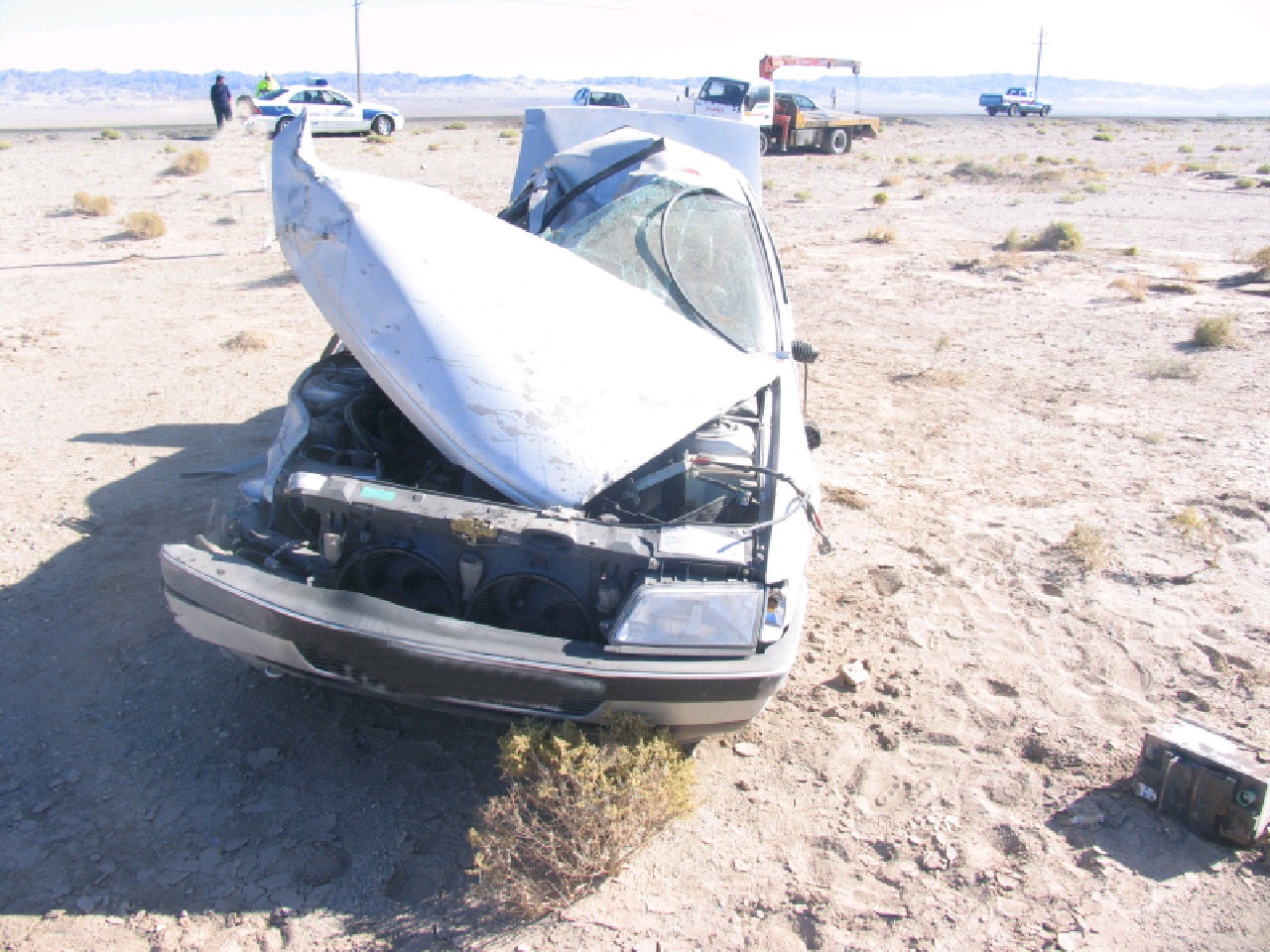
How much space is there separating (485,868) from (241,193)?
16.8 meters

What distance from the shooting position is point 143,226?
13039 millimetres

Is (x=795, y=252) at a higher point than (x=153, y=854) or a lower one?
higher

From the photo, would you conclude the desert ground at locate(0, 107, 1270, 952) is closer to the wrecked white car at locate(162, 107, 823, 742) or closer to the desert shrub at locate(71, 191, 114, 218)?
the wrecked white car at locate(162, 107, 823, 742)

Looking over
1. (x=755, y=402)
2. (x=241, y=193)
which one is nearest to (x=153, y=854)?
(x=755, y=402)

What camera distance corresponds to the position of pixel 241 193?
667 inches

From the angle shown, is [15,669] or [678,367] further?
[15,669]

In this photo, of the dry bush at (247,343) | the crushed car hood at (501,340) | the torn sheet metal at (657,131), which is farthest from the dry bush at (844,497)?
the dry bush at (247,343)

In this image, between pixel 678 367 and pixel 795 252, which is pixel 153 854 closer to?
pixel 678 367

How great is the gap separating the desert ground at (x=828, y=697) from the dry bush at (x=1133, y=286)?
1.22 m

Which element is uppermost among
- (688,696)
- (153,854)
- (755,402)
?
(755,402)

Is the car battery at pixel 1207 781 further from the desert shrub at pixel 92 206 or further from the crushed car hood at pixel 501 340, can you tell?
the desert shrub at pixel 92 206

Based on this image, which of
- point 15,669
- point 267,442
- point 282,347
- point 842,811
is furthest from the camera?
point 282,347

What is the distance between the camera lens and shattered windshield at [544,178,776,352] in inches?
169

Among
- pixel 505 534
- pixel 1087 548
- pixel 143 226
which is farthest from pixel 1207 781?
pixel 143 226
